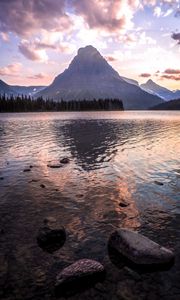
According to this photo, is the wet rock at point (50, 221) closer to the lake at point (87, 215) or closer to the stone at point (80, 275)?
the lake at point (87, 215)

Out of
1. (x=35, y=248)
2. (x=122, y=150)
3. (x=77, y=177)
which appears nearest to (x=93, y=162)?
(x=77, y=177)

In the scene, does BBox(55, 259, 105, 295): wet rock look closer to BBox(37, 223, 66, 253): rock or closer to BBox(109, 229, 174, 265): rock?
BBox(109, 229, 174, 265): rock

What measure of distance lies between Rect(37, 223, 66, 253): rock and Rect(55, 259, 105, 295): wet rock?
2616mm

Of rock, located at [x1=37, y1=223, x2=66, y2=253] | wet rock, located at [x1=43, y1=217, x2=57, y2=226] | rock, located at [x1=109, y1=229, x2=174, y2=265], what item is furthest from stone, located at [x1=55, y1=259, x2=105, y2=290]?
wet rock, located at [x1=43, y1=217, x2=57, y2=226]

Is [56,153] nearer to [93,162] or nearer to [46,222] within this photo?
[93,162]

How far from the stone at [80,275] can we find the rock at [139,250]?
5.77ft

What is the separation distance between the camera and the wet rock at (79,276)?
34.1 feet

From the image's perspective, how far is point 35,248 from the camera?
522 inches

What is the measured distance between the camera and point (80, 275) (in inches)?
420

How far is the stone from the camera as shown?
10.5 meters

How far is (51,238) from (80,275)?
3.76m

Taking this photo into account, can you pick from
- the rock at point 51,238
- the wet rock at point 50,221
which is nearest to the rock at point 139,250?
the rock at point 51,238

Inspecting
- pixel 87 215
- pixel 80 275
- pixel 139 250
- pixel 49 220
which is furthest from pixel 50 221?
pixel 139 250

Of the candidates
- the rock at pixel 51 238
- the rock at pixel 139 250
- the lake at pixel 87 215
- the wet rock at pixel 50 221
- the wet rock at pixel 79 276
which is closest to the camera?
the wet rock at pixel 79 276
